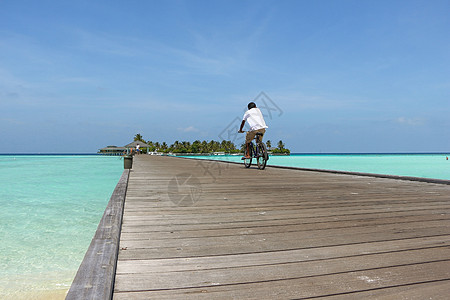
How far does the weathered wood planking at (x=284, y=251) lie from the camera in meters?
1.24

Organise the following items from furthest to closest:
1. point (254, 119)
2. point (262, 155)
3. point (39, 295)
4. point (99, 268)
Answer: point (262, 155)
point (254, 119)
point (39, 295)
point (99, 268)

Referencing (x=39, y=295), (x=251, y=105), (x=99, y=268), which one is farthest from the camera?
(x=251, y=105)

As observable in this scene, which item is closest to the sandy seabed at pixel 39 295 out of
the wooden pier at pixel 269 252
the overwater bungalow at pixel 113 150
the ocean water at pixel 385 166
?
the wooden pier at pixel 269 252

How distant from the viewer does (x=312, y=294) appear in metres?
1.19

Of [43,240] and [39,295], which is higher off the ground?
[39,295]

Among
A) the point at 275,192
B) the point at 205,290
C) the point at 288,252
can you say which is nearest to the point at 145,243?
the point at 205,290

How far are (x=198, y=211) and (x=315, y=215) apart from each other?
1.02 m

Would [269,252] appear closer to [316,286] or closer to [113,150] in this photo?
[316,286]

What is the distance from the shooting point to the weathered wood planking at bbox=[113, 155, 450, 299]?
4.07ft

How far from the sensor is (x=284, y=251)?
1672 millimetres

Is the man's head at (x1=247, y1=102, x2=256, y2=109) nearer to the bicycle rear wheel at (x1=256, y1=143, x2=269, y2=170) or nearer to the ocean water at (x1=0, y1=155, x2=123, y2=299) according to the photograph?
the bicycle rear wheel at (x1=256, y1=143, x2=269, y2=170)

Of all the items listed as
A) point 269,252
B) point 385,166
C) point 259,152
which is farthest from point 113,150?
point 269,252

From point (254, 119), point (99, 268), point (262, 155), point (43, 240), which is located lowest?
point (43, 240)

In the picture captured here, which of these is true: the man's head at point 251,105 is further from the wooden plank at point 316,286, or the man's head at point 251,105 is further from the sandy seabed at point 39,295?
the wooden plank at point 316,286
